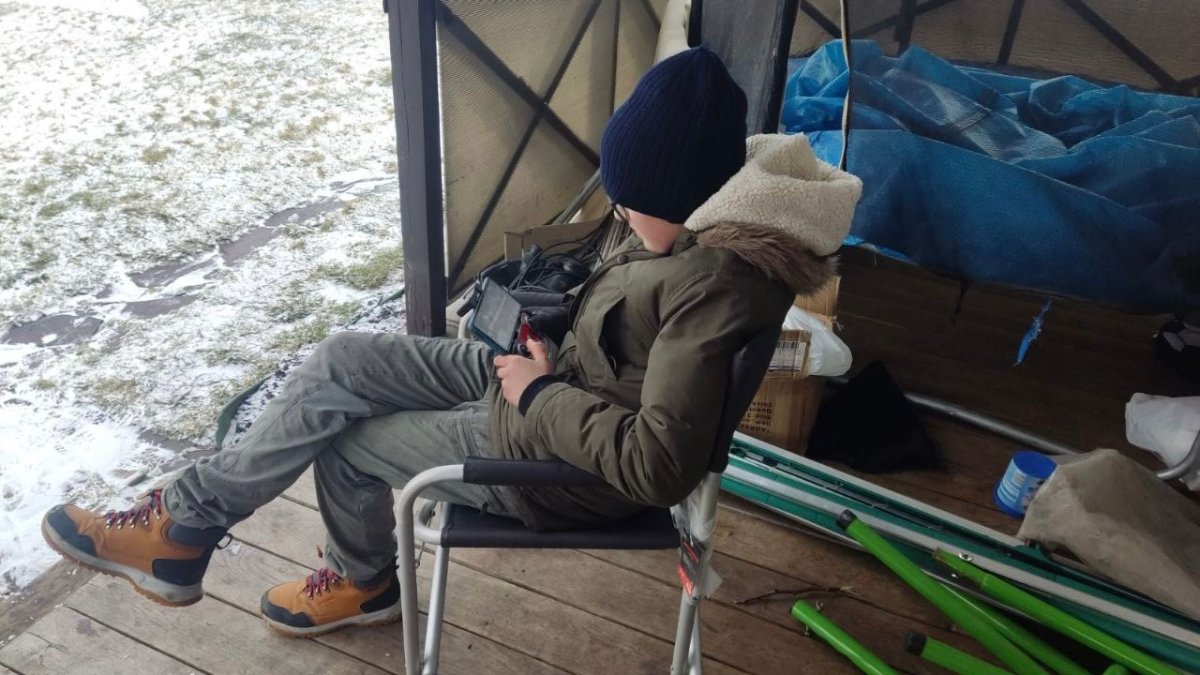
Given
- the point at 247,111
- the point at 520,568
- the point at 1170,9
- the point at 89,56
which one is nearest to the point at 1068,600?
the point at 520,568

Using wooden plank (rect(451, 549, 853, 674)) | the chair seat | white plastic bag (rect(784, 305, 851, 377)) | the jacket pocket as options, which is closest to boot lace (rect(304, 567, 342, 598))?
wooden plank (rect(451, 549, 853, 674))

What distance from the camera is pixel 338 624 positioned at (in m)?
1.68

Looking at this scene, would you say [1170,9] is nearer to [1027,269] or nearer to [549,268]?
[1027,269]

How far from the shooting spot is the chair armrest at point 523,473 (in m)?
1.17

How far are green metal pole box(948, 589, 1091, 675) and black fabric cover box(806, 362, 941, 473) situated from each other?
0.56 meters

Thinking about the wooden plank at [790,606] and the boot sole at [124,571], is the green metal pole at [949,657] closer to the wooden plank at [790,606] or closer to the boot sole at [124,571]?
the wooden plank at [790,606]

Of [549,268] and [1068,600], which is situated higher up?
[549,268]

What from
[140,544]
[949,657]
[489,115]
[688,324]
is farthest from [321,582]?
[489,115]

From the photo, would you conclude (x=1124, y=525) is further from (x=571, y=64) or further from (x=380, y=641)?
(x=571, y=64)

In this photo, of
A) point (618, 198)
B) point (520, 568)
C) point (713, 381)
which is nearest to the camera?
point (713, 381)

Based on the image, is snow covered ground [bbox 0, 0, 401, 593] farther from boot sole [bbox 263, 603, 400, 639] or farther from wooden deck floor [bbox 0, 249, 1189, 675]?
boot sole [bbox 263, 603, 400, 639]

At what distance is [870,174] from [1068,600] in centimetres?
120

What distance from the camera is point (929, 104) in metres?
Result: 2.68

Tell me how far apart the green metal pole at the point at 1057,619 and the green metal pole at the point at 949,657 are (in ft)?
0.63
